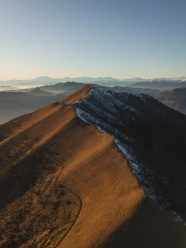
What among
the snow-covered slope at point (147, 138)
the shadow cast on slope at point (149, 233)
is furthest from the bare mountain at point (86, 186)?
the snow-covered slope at point (147, 138)

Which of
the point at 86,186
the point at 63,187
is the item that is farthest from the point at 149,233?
the point at 63,187

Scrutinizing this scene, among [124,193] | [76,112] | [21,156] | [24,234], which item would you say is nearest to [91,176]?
[124,193]

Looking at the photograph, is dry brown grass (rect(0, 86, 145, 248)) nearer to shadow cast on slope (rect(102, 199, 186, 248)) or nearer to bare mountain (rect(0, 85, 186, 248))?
bare mountain (rect(0, 85, 186, 248))

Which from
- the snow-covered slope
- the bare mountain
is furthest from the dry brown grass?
the snow-covered slope

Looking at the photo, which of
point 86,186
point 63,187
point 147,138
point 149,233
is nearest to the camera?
point 149,233

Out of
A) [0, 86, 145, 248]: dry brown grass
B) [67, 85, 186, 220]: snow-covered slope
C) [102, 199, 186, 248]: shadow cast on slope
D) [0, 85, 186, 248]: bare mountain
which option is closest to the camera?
[102, 199, 186, 248]: shadow cast on slope

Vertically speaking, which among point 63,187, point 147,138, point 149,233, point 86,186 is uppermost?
point 149,233

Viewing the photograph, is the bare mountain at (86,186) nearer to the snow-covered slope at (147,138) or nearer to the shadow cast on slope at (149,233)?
the shadow cast on slope at (149,233)

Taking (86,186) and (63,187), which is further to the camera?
(63,187)

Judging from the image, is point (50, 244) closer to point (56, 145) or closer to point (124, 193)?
point (124, 193)

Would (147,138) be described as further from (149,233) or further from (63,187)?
(149,233)

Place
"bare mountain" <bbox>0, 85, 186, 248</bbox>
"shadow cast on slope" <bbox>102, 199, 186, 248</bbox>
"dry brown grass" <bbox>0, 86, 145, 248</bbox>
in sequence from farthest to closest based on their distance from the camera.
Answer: "dry brown grass" <bbox>0, 86, 145, 248</bbox>
"bare mountain" <bbox>0, 85, 186, 248</bbox>
"shadow cast on slope" <bbox>102, 199, 186, 248</bbox>
